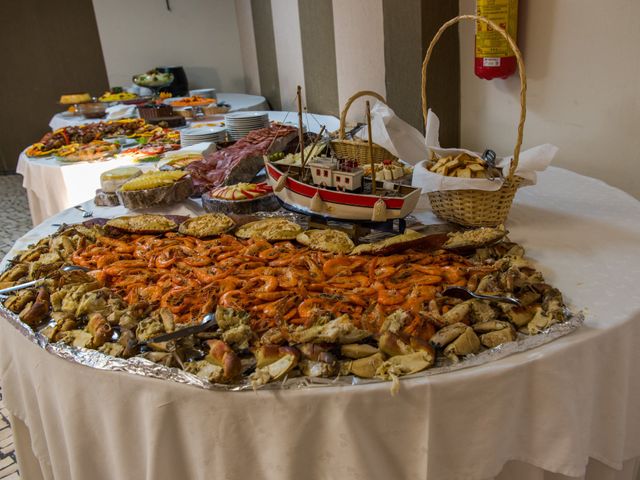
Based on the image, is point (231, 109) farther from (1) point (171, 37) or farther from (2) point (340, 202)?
(2) point (340, 202)

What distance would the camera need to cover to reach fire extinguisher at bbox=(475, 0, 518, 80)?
2.31 metres

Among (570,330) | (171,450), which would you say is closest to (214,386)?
(171,450)

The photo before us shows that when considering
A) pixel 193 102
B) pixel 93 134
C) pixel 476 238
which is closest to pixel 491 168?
pixel 476 238

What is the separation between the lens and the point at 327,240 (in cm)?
165

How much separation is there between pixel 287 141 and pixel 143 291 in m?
1.59

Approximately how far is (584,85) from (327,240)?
134 cm

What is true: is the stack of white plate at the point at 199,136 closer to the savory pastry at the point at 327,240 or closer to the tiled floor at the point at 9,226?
the tiled floor at the point at 9,226

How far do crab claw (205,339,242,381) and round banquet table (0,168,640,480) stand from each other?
0.04m

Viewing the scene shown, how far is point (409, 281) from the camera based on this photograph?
1378 mm

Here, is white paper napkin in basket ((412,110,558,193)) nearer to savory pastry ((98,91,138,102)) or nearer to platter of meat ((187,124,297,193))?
platter of meat ((187,124,297,193))

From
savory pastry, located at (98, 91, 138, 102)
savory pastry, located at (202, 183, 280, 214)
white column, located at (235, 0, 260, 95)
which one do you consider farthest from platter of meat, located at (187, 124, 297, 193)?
white column, located at (235, 0, 260, 95)

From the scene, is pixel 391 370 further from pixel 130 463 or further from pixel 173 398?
pixel 130 463

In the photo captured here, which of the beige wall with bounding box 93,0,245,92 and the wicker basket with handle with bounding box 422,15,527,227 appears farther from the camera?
the beige wall with bounding box 93,0,245,92

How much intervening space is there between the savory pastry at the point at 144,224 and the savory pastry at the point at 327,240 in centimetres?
50
